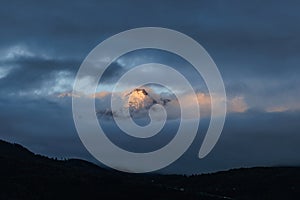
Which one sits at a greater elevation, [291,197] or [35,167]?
[35,167]

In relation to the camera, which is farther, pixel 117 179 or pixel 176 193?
pixel 117 179

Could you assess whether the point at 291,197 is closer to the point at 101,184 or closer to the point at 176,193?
the point at 176,193

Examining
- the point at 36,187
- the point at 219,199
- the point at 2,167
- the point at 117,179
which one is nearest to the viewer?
the point at 219,199

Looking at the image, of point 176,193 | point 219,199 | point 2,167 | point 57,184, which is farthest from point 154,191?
point 2,167

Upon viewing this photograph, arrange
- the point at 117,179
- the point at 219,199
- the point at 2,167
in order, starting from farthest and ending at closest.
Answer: the point at 2,167, the point at 117,179, the point at 219,199

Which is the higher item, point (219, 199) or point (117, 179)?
point (117, 179)

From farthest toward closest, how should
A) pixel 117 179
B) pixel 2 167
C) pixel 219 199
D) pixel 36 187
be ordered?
pixel 2 167, pixel 117 179, pixel 36 187, pixel 219 199

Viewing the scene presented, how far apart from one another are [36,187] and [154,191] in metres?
35.1

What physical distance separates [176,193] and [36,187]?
136 feet

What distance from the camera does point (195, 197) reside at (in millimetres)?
143875

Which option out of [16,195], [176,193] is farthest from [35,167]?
[176,193]

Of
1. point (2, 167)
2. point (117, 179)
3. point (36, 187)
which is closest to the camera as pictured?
point (36, 187)

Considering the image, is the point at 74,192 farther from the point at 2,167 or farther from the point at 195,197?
the point at 2,167

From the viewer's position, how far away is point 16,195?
474 ft
